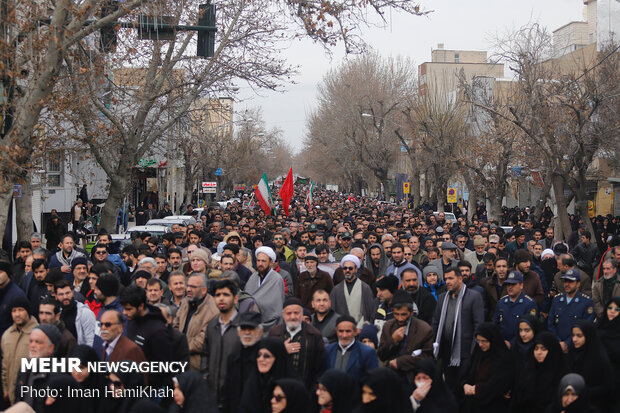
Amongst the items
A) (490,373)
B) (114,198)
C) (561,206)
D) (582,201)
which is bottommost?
(490,373)

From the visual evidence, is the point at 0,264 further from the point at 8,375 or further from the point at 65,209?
the point at 65,209

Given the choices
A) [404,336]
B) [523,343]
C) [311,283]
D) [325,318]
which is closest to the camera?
[404,336]

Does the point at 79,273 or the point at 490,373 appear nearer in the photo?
the point at 490,373

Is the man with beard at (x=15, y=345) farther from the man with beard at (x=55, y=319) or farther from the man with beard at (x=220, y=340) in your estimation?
the man with beard at (x=220, y=340)

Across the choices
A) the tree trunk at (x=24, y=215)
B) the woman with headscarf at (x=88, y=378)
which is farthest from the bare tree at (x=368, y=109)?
the woman with headscarf at (x=88, y=378)

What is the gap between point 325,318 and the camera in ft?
23.9

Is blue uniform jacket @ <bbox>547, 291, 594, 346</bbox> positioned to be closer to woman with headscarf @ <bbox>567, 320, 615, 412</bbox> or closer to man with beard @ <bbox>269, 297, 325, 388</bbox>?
woman with headscarf @ <bbox>567, 320, 615, 412</bbox>

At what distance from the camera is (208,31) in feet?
38.7

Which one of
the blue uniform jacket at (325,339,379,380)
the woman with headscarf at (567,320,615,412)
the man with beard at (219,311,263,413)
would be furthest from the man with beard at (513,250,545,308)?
the man with beard at (219,311,263,413)

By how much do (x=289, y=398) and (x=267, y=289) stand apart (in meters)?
3.72

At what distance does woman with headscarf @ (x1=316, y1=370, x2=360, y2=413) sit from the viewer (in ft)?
17.2

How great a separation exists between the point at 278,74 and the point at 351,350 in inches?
540

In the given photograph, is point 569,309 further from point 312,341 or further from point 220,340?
point 220,340

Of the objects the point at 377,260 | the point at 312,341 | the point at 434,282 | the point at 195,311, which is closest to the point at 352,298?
the point at 434,282
